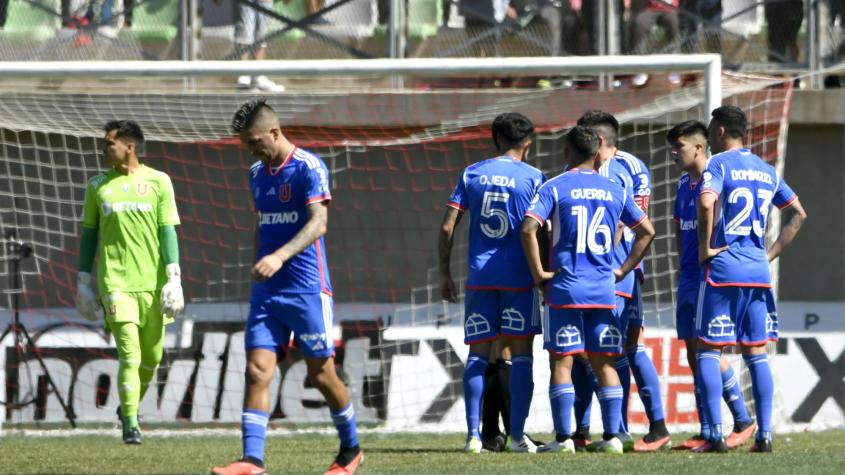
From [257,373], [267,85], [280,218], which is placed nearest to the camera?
[257,373]

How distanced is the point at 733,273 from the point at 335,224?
5.25m

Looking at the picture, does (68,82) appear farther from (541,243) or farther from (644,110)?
(541,243)

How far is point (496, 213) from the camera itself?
8.18m

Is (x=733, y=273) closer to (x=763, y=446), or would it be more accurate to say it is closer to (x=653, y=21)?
(x=763, y=446)

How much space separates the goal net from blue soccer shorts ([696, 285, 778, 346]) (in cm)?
353

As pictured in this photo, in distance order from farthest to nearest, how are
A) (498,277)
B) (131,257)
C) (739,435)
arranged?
(131,257), (739,435), (498,277)

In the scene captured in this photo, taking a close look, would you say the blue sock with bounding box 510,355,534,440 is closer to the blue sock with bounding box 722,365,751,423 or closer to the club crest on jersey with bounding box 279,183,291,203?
the blue sock with bounding box 722,365,751,423

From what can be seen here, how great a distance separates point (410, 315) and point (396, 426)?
0.96 m

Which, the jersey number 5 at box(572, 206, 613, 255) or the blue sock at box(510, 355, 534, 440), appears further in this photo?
the blue sock at box(510, 355, 534, 440)

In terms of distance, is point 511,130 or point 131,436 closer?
point 511,130

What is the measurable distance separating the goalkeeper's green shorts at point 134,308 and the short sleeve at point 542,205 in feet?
8.51

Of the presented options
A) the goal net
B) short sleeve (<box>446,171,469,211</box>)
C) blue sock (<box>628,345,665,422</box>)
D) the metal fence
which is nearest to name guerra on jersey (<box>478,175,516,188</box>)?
short sleeve (<box>446,171,469,211</box>)

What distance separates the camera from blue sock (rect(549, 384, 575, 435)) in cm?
788

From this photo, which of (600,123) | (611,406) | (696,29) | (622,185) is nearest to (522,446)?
(611,406)
